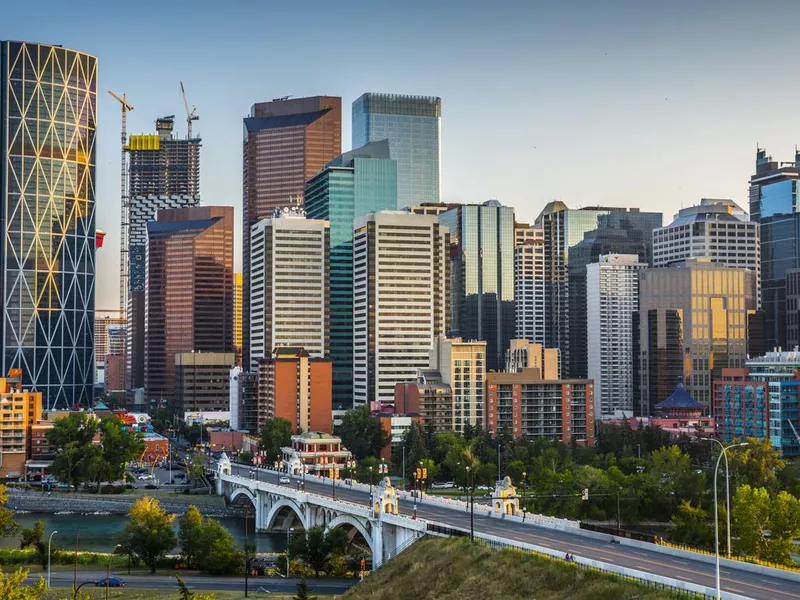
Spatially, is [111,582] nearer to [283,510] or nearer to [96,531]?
[96,531]

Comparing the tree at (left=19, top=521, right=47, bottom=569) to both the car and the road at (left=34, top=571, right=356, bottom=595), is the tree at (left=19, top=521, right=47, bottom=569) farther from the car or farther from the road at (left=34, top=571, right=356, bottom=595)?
the car

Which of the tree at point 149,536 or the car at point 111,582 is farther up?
the tree at point 149,536

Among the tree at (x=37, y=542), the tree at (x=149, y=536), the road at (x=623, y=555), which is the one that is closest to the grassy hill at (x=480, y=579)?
the road at (x=623, y=555)

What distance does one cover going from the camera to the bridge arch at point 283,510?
477 feet

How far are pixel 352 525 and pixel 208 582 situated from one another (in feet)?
69.7

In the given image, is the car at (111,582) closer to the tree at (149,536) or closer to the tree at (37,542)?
the tree at (149,536)

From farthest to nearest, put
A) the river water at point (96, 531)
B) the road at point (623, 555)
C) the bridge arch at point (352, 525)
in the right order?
1. the river water at point (96, 531)
2. the bridge arch at point (352, 525)
3. the road at point (623, 555)

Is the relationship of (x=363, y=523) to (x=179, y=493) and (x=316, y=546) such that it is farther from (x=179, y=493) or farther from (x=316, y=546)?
(x=179, y=493)

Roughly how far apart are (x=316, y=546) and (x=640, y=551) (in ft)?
133

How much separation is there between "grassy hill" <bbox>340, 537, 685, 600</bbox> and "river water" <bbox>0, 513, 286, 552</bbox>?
47231 mm

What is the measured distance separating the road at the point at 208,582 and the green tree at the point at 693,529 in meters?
36.8

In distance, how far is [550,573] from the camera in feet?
268

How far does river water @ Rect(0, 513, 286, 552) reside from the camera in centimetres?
14400

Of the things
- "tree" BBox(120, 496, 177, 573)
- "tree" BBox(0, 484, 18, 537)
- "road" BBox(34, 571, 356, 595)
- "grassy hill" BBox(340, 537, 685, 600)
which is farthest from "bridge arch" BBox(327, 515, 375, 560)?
"tree" BBox(0, 484, 18, 537)
